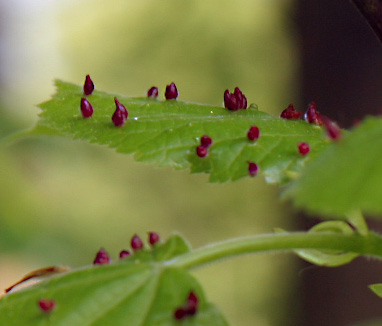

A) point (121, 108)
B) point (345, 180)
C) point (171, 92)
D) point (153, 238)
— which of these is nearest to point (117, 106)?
point (121, 108)

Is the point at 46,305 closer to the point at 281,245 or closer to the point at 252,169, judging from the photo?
the point at 281,245

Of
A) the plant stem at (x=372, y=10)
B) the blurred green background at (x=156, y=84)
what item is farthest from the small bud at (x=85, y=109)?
the blurred green background at (x=156, y=84)

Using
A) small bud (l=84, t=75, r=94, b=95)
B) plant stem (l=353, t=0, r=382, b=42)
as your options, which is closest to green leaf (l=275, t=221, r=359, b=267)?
plant stem (l=353, t=0, r=382, b=42)

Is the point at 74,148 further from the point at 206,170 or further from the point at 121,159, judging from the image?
the point at 206,170

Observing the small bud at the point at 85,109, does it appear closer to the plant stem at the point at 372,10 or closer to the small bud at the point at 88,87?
the small bud at the point at 88,87

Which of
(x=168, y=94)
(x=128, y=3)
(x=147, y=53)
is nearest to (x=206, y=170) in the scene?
(x=168, y=94)
